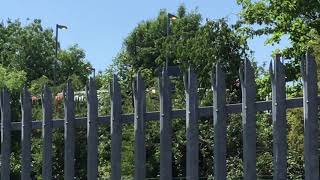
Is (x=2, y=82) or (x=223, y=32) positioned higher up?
(x=223, y=32)

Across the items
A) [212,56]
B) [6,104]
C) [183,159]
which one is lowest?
[183,159]

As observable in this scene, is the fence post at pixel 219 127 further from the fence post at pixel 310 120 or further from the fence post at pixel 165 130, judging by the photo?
the fence post at pixel 310 120

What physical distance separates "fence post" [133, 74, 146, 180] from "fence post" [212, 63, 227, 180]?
0.83m

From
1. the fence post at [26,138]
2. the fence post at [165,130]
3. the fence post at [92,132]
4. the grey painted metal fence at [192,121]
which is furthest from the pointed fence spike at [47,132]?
the fence post at [165,130]

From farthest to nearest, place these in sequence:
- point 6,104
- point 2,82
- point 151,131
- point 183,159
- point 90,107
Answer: point 2,82 → point 183,159 → point 151,131 → point 6,104 → point 90,107

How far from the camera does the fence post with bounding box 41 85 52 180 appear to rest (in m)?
7.57

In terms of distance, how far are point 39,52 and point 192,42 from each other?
930 inches

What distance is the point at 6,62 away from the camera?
4191cm

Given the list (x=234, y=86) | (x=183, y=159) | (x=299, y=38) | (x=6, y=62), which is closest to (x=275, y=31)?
(x=299, y=38)

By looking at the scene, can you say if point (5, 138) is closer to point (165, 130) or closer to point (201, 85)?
point (165, 130)

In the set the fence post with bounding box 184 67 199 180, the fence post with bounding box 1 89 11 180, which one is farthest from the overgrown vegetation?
the fence post with bounding box 184 67 199 180

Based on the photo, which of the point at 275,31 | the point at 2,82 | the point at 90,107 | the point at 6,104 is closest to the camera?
the point at 90,107

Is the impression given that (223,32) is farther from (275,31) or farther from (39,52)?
(39,52)

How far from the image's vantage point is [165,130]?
262 inches
